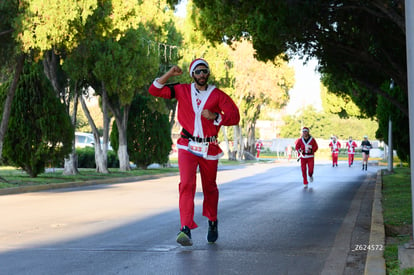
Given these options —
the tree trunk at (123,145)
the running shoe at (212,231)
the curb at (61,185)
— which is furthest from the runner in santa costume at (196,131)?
the tree trunk at (123,145)

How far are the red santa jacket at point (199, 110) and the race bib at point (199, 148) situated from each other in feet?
0.26

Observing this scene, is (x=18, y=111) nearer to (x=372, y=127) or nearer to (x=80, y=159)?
(x=80, y=159)

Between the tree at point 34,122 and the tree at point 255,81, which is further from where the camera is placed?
the tree at point 255,81

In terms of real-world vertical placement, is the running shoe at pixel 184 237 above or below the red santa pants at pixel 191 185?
below

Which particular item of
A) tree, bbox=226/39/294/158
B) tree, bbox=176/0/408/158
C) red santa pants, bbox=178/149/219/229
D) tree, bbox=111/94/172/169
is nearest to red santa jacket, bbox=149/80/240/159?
red santa pants, bbox=178/149/219/229

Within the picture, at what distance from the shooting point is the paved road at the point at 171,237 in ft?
23.3

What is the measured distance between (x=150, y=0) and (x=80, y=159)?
1379 cm

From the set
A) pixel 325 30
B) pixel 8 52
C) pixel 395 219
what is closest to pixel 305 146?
pixel 325 30

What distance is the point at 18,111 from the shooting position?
23234 mm

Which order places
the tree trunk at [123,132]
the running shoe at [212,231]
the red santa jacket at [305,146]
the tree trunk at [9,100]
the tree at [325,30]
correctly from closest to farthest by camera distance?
the running shoe at [212,231], the tree at [325,30], the tree trunk at [9,100], the red santa jacket at [305,146], the tree trunk at [123,132]

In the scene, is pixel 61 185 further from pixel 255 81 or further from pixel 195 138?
pixel 255 81

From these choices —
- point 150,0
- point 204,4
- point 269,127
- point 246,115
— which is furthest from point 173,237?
point 269,127

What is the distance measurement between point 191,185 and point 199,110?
873 millimetres

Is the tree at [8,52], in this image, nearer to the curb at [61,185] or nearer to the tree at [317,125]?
the curb at [61,185]
